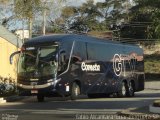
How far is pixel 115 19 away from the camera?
91438 millimetres

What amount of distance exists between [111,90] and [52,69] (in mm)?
6728

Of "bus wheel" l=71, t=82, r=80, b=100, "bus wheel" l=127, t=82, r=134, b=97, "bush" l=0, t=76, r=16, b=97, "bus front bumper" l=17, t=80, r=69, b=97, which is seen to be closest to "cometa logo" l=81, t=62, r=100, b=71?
"bus wheel" l=71, t=82, r=80, b=100

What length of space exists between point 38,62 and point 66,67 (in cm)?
145

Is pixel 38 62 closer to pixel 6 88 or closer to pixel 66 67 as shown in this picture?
pixel 66 67

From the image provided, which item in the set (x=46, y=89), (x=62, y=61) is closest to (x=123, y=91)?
(x=62, y=61)

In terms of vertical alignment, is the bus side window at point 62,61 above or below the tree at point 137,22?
below

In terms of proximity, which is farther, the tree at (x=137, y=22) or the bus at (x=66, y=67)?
the tree at (x=137, y=22)

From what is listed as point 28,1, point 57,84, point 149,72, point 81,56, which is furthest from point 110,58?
point 149,72

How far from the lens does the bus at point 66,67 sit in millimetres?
25953

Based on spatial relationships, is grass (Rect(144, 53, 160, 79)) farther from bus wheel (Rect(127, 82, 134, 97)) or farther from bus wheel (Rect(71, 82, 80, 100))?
bus wheel (Rect(71, 82, 80, 100))

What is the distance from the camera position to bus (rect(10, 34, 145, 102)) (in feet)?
85.1

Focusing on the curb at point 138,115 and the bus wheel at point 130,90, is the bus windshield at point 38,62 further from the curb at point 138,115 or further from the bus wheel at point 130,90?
the bus wheel at point 130,90

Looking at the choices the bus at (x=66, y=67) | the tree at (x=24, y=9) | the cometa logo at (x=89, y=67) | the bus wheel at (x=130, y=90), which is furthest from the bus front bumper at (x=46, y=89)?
the tree at (x=24, y=9)

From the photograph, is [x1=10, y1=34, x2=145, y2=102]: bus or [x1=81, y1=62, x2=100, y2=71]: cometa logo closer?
[x1=10, y1=34, x2=145, y2=102]: bus
